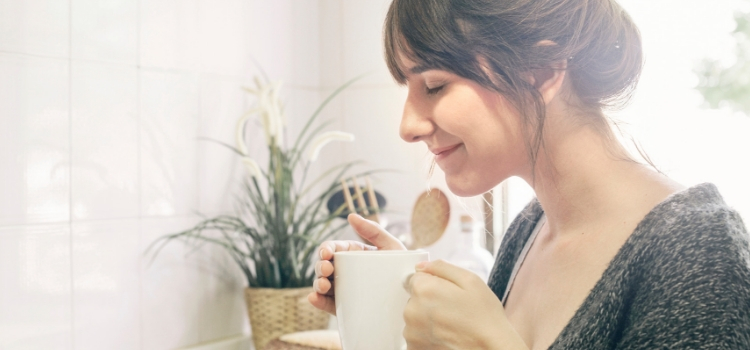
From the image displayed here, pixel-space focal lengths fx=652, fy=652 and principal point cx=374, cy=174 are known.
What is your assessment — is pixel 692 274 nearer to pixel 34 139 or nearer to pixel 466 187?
pixel 466 187

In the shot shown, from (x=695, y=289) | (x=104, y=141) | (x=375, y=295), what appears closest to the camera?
(x=695, y=289)

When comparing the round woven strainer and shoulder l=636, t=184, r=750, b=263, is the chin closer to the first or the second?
shoulder l=636, t=184, r=750, b=263

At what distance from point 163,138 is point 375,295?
2.84 feet

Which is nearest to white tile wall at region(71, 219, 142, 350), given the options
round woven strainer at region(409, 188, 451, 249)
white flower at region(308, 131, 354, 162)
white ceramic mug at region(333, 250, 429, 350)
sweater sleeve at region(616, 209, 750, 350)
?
white flower at region(308, 131, 354, 162)

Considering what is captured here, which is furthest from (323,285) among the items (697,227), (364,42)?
(364,42)

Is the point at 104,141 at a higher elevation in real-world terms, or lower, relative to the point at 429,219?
higher

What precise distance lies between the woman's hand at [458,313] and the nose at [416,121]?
165mm

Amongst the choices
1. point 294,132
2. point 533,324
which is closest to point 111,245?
point 294,132

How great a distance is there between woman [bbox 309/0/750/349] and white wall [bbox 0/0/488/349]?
634mm

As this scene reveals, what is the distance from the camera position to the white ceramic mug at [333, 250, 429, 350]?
634 mm

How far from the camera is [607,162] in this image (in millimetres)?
691

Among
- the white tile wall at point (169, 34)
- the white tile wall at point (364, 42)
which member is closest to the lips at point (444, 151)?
the white tile wall at point (169, 34)

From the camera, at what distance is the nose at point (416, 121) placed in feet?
2.30

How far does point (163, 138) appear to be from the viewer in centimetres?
136
